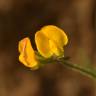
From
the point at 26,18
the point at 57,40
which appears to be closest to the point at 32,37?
the point at 26,18

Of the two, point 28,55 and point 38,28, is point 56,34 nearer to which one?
point 28,55

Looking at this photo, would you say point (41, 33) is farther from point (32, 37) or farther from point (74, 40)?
point (74, 40)

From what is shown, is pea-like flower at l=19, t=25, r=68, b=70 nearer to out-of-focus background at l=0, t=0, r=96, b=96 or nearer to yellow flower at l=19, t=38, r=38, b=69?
yellow flower at l=19, t=38, r=38, b=69

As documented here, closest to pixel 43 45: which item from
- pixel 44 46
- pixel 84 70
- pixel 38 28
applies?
pixel 44 46

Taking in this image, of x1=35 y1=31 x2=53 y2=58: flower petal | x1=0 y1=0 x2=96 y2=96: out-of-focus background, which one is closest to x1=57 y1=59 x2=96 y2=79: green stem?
x1=35 y1=31 x2=53 y2=58: flower petal

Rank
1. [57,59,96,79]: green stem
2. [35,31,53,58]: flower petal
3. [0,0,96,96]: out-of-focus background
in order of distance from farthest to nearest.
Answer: [0,0,96,96]: out-of-focus background
[35,31,53,58]: flower petal
[57,59,96,79]: green stem

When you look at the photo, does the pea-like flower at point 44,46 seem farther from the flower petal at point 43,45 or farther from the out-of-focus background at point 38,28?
the out-of-focus background at point 38,28

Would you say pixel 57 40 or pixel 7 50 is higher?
pixel 57 40

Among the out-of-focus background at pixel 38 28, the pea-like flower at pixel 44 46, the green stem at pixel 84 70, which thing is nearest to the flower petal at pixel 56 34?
the pea-like flower at pixel 44 46
